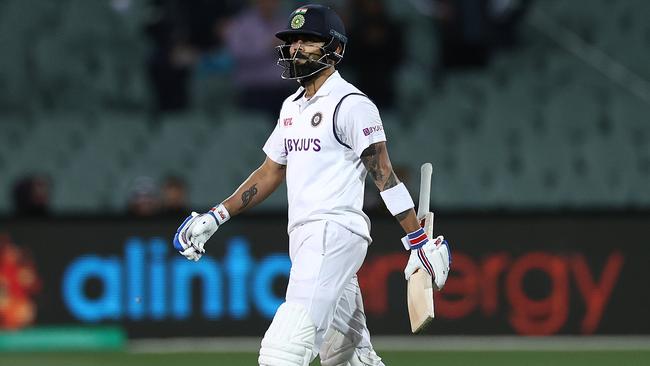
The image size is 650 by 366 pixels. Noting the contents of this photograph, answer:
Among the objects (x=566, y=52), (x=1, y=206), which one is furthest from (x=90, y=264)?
(x=566, y=52)

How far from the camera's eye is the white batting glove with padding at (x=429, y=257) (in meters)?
5.73

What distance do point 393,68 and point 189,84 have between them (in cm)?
223

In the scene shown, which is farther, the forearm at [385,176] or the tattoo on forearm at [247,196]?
the tattoo on forearm at [247,196]

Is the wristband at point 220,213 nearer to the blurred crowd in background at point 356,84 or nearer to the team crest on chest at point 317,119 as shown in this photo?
the team crest on chest at point 317,119

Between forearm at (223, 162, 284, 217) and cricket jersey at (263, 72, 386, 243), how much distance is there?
0.31m

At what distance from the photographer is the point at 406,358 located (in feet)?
31.4

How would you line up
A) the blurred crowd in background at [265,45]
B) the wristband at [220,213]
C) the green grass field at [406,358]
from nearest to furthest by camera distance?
the wristband at [220,213] < the green grass field at [406,358] < the blurred crowd in background at [265,45]

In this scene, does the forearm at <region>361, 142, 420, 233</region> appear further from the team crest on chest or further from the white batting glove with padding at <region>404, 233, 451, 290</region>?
the team crest on chest

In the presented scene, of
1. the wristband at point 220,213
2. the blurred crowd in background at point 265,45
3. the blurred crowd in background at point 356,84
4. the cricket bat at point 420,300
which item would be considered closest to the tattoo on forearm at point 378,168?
the cricket bat at point 420,300

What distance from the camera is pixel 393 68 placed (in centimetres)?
1286

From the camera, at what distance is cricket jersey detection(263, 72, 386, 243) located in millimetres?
5719

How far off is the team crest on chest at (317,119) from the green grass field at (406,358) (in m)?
3.49

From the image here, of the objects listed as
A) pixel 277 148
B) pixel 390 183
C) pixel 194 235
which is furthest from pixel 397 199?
pixel 194 235

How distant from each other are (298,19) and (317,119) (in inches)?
18.2
